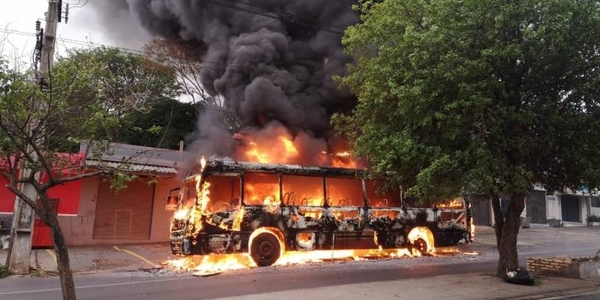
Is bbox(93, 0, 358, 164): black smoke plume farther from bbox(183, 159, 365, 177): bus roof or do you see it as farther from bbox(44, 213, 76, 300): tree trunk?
bbox(44, 213, 76, 300): tree trunk

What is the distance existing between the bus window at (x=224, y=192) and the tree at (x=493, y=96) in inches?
165

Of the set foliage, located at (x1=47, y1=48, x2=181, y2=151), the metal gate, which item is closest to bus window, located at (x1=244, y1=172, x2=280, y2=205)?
foliage, located at (x1=47, y1=48, x2=181, y2=151)

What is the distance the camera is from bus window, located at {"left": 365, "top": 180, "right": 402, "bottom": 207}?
13.5 metres

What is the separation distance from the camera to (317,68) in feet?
Answer: 59.1

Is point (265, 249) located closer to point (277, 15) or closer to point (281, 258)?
point (281, 258)

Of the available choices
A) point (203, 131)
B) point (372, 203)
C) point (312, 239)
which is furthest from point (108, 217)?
point (372, 203)

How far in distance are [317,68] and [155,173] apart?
7.14 metres

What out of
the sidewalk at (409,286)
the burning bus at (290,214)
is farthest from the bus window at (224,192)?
the sidewalk at (409,286)

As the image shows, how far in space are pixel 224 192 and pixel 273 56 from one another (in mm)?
7066

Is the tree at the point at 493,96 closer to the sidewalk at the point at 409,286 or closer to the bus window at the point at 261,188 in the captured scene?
the sidewalk at the point at 409,286

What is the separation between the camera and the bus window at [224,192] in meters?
11.7

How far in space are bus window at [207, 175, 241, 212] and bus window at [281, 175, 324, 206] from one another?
1.30m

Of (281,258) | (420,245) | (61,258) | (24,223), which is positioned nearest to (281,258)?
(281,258)

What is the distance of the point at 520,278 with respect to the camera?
366 inches
